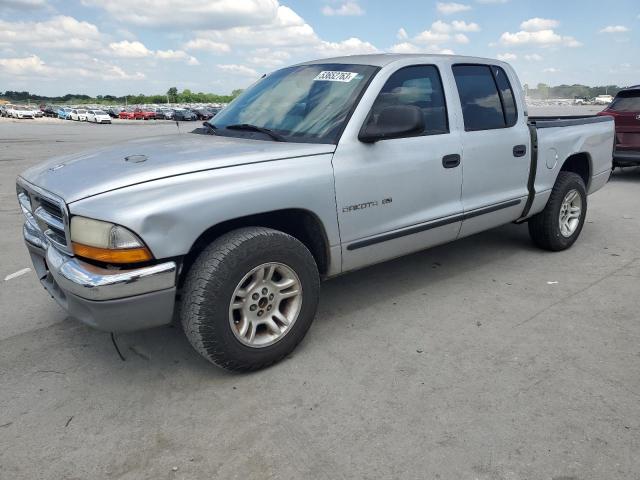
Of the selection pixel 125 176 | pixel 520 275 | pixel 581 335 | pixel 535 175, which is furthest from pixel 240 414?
pixel 535 175

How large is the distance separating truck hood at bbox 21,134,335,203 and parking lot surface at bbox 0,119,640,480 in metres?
1.09

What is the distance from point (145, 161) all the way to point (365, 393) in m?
1.71

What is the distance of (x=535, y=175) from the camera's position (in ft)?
14.9

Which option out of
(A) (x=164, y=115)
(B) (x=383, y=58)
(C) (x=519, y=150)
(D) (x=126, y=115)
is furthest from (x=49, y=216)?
(D) (x=126, y=115)

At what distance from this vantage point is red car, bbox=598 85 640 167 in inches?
355

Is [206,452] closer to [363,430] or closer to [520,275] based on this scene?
[363,430]

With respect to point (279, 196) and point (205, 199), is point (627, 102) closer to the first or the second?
point (279, 196)

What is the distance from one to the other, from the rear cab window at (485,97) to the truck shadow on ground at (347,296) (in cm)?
129

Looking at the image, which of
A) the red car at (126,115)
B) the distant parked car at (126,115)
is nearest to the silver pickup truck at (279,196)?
the red car at (126,115)

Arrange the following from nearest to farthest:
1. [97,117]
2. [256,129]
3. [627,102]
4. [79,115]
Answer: [256,129]
[627,102]
[97,117]
[79,115]

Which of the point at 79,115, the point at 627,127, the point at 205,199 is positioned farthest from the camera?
the point at 79,115

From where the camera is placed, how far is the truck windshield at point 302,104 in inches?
130

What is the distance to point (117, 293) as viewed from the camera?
97.3 inches

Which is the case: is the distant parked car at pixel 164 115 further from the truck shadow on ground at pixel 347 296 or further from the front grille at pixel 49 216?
the front grille at pixel 49 216
